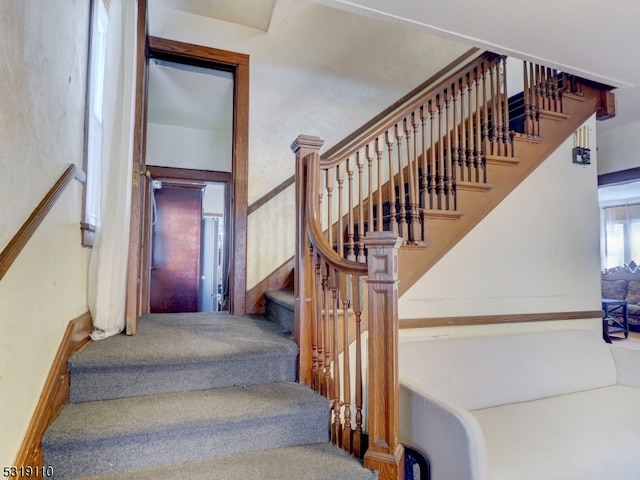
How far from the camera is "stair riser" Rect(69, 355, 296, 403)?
1.69 metres

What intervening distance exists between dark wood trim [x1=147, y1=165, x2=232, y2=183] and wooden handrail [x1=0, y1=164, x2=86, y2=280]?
2.41 meters

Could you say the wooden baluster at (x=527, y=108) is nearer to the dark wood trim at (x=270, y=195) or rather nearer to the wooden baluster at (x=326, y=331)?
the dark wood trim at (x=270, y=195)

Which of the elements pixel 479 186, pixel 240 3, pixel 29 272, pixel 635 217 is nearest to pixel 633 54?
pixel 479 186

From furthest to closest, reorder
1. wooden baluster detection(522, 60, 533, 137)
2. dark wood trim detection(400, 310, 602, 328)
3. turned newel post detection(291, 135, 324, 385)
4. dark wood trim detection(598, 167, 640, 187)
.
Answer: dark wood trim detection(598, 167, 640, 187), wooden baluster detection(522, 60, 533, 137), dark wood trim detection(400, 310, 602, 328), turned newel post detection(291, 135, 324, 385)

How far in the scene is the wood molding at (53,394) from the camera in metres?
1.27

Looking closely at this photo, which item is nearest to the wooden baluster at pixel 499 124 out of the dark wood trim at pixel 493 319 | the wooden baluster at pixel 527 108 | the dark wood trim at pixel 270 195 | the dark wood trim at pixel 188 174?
the wooden baluster at pixel 527 108

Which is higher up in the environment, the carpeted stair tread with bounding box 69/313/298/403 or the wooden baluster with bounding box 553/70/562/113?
the wooden baluster with bounding box 553/70/562/113

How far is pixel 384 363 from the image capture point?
1.52 m

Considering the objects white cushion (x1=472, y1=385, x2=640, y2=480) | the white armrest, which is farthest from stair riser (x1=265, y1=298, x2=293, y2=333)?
the white armrest

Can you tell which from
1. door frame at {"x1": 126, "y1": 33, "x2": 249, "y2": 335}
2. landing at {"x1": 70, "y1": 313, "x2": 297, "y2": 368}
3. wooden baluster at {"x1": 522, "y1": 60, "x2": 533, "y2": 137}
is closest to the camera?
landing at {"x1": 70, "y1": 313, "x2": 297, "y2": 368}

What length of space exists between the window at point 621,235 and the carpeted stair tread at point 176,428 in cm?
991

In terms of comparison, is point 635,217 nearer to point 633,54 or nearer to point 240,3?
point 633,54

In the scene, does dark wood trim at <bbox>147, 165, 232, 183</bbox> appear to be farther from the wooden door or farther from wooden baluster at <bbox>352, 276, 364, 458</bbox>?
wooden baluster at <bbox>352, 276, 364, 458</bbox>

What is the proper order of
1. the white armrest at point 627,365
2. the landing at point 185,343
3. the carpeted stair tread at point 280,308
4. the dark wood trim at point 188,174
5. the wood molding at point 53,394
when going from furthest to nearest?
the dark wood trim at point 188,174, the white armrest at point 627,365, the carpeted stair tread at point 280,308, the landing at point 185,343, the wood molding at point 53,394
